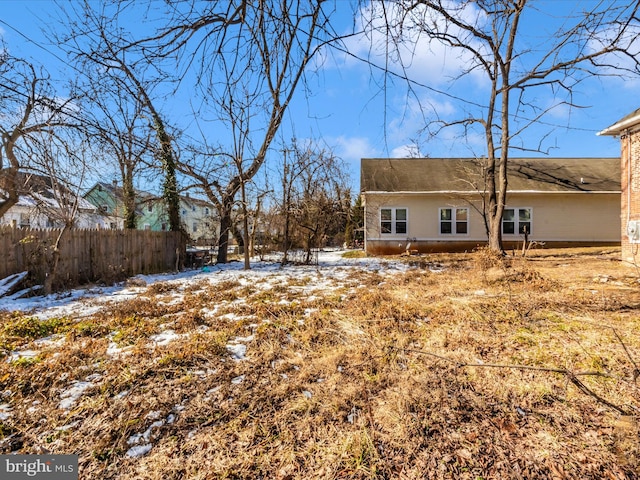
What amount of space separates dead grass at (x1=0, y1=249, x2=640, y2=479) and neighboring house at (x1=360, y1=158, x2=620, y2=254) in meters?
10.2

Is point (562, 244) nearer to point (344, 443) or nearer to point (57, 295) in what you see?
point (344, 443)

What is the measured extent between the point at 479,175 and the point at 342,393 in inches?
623

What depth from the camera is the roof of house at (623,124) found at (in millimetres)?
8305

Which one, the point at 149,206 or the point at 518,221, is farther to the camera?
the point at 149,206

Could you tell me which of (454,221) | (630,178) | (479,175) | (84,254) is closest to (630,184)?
(630,178)

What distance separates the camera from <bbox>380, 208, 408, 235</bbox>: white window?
15078mm

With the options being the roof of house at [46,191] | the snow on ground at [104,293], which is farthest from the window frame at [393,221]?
the roof of house at [46,191]

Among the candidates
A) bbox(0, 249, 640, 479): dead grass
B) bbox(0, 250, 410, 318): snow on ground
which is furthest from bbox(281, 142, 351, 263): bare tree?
bbox(0, 249, 640, 479): dead grass

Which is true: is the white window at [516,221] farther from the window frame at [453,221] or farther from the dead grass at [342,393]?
the dead grass at [342,393]

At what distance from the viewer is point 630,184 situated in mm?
8859

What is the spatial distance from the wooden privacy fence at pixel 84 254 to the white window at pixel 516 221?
14.7 meters

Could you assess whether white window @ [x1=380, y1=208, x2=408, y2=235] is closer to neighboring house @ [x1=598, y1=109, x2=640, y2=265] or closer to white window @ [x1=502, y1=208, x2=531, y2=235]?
white window @ [x1=502, y1=208, x2=531, y2=235]

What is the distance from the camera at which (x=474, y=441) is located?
2.06m

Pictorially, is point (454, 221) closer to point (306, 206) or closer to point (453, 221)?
point (453, 221)
